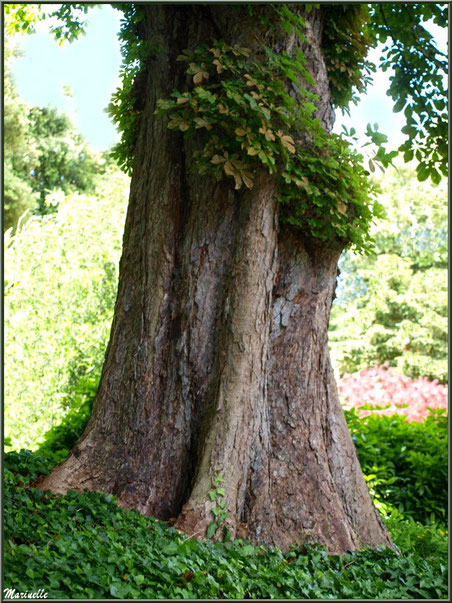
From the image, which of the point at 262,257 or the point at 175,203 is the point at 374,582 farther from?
the point at 175,203

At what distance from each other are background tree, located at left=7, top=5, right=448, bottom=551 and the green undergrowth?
20 centimetres

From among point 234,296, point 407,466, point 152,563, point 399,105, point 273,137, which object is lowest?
point 152,563

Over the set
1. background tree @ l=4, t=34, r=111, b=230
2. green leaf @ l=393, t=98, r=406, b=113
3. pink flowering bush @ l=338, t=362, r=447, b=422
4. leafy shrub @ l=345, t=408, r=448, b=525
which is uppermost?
background tree @ l=4, t=34, r=111, b=230

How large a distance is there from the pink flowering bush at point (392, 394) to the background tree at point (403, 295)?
5.59ft

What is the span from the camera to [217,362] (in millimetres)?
3430

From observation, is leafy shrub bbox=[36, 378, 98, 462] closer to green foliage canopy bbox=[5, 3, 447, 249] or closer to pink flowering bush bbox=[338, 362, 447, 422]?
green foliage canopy bbox=[5, 3, 447, 249]

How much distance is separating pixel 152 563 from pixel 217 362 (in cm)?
122

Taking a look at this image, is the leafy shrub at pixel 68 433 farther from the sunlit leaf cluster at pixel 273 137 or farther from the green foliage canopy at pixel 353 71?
the sunlit leaf cluster at pixel 273 137

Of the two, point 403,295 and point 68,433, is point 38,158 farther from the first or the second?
point 403,295

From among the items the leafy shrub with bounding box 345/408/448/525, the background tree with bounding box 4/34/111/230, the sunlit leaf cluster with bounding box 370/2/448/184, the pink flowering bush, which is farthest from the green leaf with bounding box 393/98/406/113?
the background tree with bounding box 4/34/111/230

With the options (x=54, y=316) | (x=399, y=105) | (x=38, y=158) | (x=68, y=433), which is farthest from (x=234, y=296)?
(x=38, y=158)

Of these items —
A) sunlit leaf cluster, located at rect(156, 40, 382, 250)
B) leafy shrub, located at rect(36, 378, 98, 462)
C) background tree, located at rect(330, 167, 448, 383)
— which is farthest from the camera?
background tree, located at rect(330, 167, 448, 383)

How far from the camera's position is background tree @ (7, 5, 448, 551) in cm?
331

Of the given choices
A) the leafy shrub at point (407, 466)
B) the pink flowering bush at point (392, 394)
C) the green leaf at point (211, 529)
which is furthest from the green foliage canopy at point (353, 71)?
the pink flowering bush at point (392, 394)
